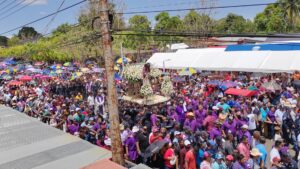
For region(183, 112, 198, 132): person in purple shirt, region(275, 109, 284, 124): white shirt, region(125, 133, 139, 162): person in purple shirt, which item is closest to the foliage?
region(183, 112, 198, 132): person in purple shirt

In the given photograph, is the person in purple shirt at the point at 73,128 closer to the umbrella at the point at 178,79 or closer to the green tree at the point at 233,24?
the umbrella at the point at 178,79

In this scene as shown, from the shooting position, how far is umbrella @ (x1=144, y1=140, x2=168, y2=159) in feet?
26.2

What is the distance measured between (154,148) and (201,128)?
3.15 meters

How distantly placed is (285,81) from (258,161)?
36.8 feet

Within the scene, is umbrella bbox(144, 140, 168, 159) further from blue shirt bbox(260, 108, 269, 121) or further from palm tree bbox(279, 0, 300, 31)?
palm tree bbox(279, 0, 300, 31)

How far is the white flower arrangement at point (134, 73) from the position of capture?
36.1ft

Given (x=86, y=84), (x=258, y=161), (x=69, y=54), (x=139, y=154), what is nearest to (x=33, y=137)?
(x=139, y=154)

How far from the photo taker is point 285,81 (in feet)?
57.2

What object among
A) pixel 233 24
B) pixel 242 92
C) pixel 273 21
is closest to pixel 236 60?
pixel 242 92

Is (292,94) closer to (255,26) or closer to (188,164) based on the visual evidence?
(188,164)

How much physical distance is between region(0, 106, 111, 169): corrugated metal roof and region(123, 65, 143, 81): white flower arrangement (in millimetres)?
3149

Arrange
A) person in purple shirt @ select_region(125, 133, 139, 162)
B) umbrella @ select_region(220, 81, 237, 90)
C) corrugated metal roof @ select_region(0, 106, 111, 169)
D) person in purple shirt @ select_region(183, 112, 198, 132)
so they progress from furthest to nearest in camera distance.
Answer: umbrella @ select_region(220, 81, 237, 90) → person in purple shirt @ select_region(183, 112, 198, 132) → person in purple shirt @ select_region(125, 133, 139, 162) → corrugated metal roof @ select_region(0, 106, 111, 169)

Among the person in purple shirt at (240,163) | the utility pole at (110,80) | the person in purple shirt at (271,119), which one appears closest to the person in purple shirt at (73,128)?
the utility pole at (110,80)

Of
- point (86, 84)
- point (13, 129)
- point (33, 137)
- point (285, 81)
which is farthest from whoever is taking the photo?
point (86, 84)
